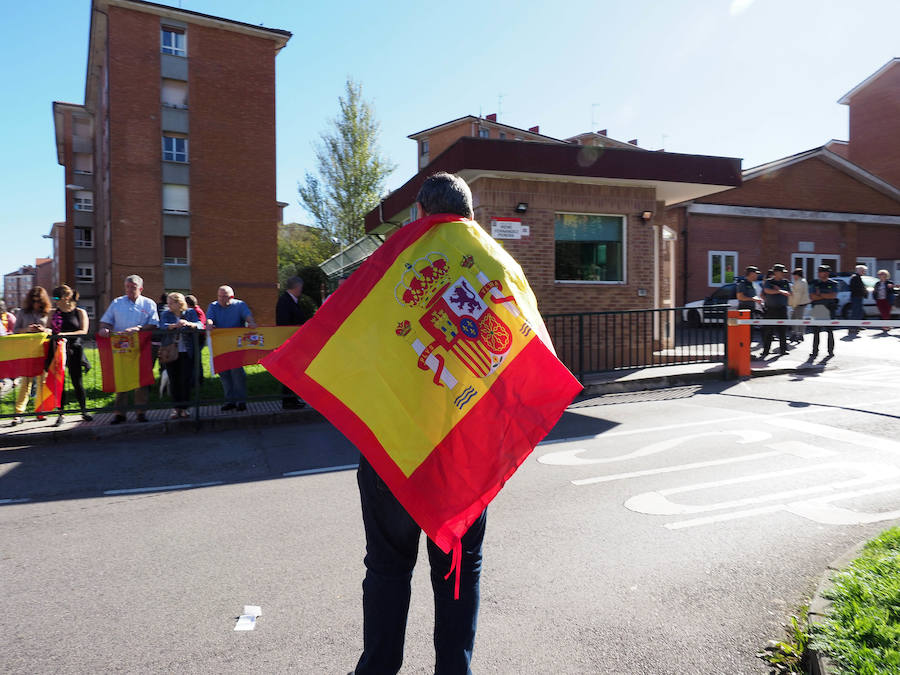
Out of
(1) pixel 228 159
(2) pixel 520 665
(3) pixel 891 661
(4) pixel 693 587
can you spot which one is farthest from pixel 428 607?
(1) pixel 228 159

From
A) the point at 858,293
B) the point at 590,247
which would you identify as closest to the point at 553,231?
the point at 590,247

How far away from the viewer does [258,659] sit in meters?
2.87

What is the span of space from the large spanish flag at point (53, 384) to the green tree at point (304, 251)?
90.9 ft

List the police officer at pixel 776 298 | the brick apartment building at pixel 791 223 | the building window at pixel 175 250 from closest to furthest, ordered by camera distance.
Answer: the police officer at pixel 776 298, the brick apartment building at pixel 791 223, the building window at pixel 175 250

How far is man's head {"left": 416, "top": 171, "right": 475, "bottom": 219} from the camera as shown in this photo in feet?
7.64

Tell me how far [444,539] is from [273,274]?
1348 inches

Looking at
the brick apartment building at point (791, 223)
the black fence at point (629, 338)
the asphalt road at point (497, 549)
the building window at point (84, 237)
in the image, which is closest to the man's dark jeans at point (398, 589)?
the asphalt road at point (497, 549)

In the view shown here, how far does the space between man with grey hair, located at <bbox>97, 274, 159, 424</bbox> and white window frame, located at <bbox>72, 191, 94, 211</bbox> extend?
4342 centimetres

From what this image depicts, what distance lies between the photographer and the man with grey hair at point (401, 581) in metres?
2.24

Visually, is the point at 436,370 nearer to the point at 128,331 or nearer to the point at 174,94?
the point at 128,331

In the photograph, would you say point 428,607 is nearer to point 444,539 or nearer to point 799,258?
point 444,539

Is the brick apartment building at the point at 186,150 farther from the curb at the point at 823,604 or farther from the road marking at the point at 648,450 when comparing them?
the curb at the point at 823,604

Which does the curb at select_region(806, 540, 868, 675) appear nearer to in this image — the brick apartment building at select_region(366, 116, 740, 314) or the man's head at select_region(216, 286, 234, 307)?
the man's head at select_region(216, 286, 234, 307)

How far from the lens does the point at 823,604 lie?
3148 millimetres
